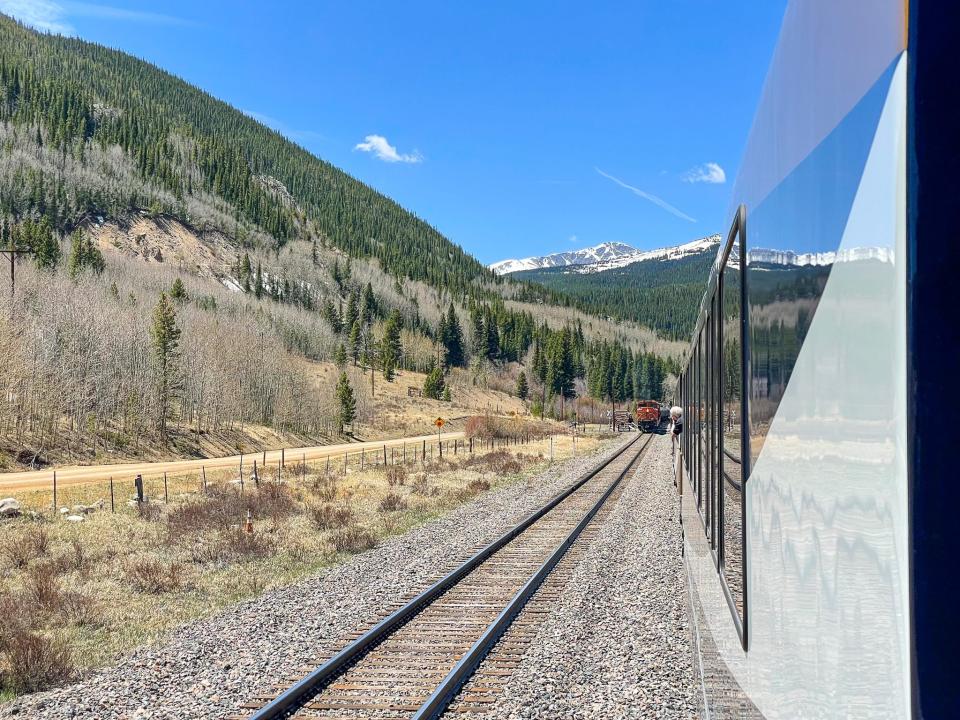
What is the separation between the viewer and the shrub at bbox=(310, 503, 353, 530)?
1816 centimetres

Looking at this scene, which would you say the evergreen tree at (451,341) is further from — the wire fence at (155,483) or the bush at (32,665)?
the bush at (32,665)

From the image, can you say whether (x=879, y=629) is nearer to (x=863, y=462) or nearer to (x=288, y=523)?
(x=863, y=462)


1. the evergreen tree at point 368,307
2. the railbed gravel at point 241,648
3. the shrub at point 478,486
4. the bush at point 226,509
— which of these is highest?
the evergreen tree at point 368,307

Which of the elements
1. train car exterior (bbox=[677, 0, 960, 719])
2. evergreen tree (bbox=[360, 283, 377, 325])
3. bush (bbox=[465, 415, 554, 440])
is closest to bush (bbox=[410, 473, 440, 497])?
train car exterior (bbox=[677, 0, 960, 719])

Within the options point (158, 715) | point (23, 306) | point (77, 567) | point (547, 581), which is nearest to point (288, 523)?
point (77, 567)

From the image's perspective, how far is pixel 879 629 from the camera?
1.14m

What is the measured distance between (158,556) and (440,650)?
8.90m

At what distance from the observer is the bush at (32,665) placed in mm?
7906

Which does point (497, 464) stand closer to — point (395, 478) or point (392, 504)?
point (395, 478)

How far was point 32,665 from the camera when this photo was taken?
26.4ft

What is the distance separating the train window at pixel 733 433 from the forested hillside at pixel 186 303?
44451 millimetres

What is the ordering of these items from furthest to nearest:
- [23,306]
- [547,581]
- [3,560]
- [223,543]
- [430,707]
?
1. [23,306]
2. [223,543]
3. [3,560]
4. [547,581]
5. [430,707]

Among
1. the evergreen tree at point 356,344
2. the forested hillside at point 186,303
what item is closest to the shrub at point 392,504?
the forested hillside at point 186,303

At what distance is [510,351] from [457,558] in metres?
138
